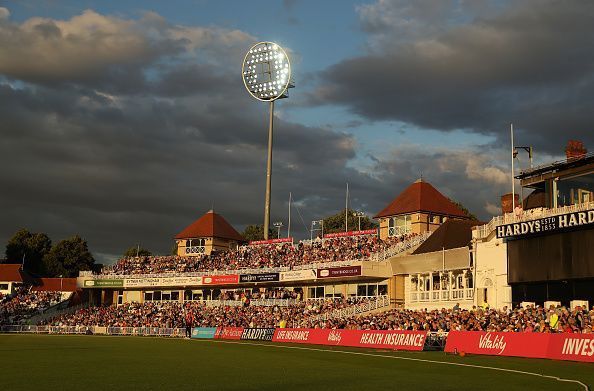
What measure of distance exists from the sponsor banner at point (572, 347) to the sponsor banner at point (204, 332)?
37301mm

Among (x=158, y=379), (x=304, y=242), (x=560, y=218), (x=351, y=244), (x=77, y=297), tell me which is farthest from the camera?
(x=77, y=297)

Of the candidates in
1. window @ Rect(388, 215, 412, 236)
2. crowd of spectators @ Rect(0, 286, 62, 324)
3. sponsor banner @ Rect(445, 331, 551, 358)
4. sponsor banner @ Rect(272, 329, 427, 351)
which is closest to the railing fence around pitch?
crowd of spectators @ Rect(0, 286, 62, 324)

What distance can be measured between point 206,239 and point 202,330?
38.3 m

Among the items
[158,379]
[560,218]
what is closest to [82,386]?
[158,379]

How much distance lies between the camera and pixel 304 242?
83062mm

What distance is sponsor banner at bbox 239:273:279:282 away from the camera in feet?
248

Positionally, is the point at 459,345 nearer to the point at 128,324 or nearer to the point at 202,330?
the point at 202,330

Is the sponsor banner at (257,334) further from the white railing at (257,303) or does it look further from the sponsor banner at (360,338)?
the white railing at (257,303)

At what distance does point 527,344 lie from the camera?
3125cm

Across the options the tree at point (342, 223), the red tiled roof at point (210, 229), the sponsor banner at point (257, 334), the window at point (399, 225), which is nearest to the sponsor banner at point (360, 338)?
the sponsor banner at point (257, 334)

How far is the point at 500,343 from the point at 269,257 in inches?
2014

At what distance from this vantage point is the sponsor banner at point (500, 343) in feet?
101

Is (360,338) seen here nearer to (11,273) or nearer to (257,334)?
(257,334)

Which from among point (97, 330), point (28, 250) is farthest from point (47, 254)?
point (97, 330)
